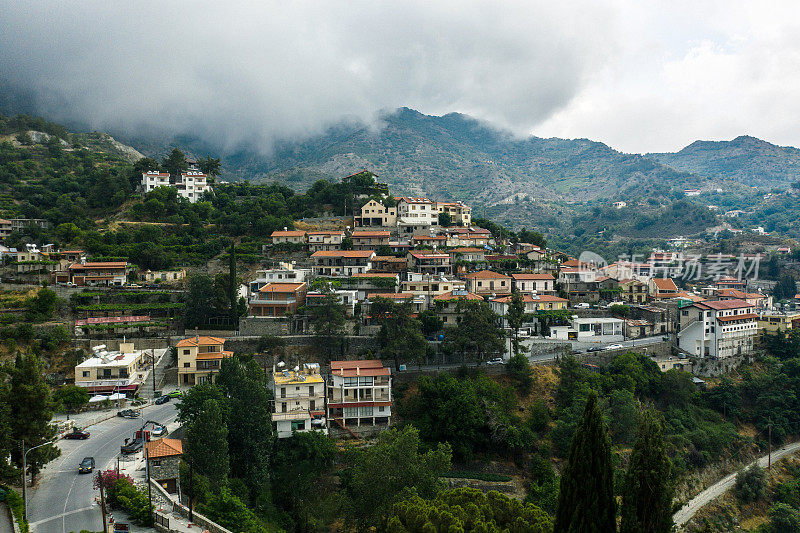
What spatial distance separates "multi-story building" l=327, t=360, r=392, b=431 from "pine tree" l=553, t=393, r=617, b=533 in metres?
18.3

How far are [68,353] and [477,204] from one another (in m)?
117

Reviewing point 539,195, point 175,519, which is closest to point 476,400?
point 175,519

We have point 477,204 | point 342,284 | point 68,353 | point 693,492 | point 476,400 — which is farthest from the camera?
point 477,204

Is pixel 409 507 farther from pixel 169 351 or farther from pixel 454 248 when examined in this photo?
pixel 454 248

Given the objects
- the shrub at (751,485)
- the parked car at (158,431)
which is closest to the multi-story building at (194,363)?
the parked car at (158,431)

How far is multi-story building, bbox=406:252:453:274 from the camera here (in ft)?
157

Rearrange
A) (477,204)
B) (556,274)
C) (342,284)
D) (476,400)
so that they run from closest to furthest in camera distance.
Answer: (476,400) → (342,284) → (556,274) → (477,204)

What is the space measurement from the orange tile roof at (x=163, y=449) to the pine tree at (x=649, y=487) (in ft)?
55.9

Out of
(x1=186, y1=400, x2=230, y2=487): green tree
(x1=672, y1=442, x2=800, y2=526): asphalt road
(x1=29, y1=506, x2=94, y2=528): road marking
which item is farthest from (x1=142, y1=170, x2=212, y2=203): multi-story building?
(x1=672, y1=442, x2=800, y2=526): asphalt road

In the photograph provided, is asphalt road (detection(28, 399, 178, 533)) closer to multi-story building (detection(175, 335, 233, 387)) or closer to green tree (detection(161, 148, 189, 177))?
multi-story building (detection(175, 335, 233, 387))

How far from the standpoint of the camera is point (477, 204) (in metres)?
141

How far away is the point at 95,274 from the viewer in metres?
44.6

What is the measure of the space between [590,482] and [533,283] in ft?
112

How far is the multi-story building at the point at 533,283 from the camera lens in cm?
4669
